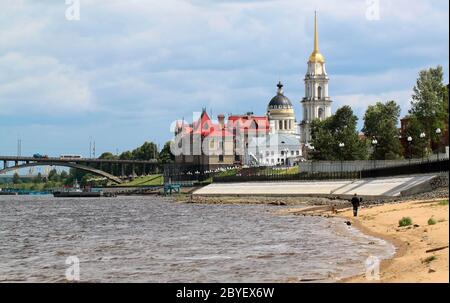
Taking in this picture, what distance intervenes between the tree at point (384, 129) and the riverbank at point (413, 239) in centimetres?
7428

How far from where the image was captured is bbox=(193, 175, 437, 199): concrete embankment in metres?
83.0

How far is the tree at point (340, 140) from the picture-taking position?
489 ft

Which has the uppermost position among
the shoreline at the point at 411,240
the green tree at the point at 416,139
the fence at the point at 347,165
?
the green tree at the point at 416,139

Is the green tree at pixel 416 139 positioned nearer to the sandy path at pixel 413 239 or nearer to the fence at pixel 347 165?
the fence at pixel 347 165

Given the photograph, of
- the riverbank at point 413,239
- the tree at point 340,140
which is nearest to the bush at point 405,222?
the riverbank at point 413,239

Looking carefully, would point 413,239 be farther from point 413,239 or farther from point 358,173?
point 358,173

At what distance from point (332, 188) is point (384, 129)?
85.2ft

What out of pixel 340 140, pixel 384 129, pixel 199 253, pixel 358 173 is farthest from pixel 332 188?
pixel 199 253

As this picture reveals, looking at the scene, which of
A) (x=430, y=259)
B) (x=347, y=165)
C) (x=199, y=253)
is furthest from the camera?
(x=347, y=165)

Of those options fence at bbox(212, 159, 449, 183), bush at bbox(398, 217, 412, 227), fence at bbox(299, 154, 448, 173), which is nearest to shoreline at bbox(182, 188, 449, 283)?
bush at bbox(398, 217, 412, 227)

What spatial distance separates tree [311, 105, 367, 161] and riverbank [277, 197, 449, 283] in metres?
85.8

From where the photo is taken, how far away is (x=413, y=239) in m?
36.4
